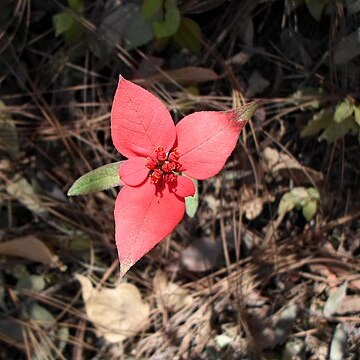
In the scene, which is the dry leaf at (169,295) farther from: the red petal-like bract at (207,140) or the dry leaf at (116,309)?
the red petal-like bract at (207,140)

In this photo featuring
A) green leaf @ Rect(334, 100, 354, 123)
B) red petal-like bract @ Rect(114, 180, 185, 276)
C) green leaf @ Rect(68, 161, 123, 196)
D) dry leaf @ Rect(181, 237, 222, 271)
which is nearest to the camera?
red petal-like bract @ Rect(114, 180, 185, 276)

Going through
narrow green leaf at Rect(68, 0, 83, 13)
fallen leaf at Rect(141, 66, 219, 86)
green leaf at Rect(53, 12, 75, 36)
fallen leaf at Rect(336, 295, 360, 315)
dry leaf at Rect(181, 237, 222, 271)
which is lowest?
fallen leaf at Rect(336, 295, 360, 315)

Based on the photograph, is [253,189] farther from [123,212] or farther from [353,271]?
[123,212]

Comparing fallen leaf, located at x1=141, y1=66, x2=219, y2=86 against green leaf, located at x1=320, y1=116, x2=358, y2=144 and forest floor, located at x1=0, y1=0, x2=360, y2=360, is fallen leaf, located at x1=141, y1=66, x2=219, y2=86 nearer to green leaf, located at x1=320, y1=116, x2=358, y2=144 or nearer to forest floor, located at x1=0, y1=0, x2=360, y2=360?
forest floor, located at x1=0, y1=0, x2=360, y2=360

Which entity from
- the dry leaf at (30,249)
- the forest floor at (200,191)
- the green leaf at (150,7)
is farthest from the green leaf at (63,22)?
the dry leaf at (30,249)

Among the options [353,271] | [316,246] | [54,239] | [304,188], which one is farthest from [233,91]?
[54,239]

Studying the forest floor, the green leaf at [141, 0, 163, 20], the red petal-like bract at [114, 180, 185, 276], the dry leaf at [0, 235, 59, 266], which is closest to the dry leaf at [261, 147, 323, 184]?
the forest floor
